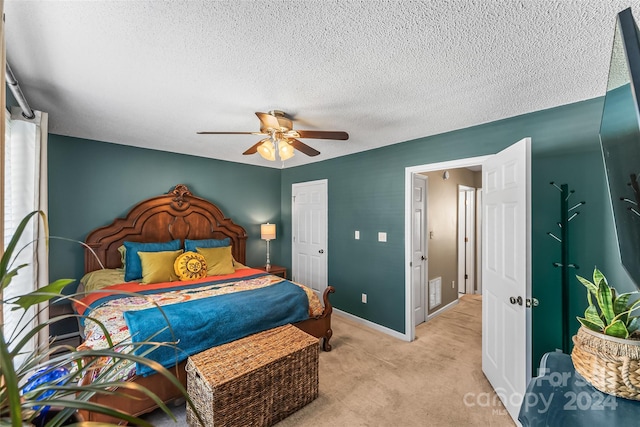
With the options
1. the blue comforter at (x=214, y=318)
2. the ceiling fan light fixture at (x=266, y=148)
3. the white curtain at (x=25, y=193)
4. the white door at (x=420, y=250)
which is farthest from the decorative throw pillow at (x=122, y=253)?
the white door at (x=420, y=250)

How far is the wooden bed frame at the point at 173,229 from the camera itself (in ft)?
9.78

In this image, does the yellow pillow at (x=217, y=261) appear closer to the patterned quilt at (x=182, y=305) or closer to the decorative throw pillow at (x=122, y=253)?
the patterned quilt at (x=182, y=305)

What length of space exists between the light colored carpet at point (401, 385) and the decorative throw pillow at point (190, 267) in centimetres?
141

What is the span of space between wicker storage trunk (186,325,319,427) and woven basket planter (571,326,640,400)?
165 centimetres

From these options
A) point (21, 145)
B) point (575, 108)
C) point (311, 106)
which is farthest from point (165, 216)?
point (575, 108)

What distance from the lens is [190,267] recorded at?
321cm

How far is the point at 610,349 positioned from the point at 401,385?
1766mm

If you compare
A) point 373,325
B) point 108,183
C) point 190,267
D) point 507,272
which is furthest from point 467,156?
point 108,183

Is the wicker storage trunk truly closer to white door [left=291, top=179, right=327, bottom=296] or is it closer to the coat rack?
the coat rack

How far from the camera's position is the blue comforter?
6.23 ft

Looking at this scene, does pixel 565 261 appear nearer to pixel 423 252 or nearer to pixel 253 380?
pixel 423 252

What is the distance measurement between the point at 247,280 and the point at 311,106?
6.70 feet

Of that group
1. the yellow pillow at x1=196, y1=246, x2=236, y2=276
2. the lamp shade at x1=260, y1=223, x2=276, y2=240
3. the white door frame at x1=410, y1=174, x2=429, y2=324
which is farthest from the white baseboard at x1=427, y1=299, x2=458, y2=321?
the yellow pillow at x1=196, y1=246, x2=236, y2=276

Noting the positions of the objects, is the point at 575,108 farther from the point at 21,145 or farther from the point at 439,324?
the point at 21,145
